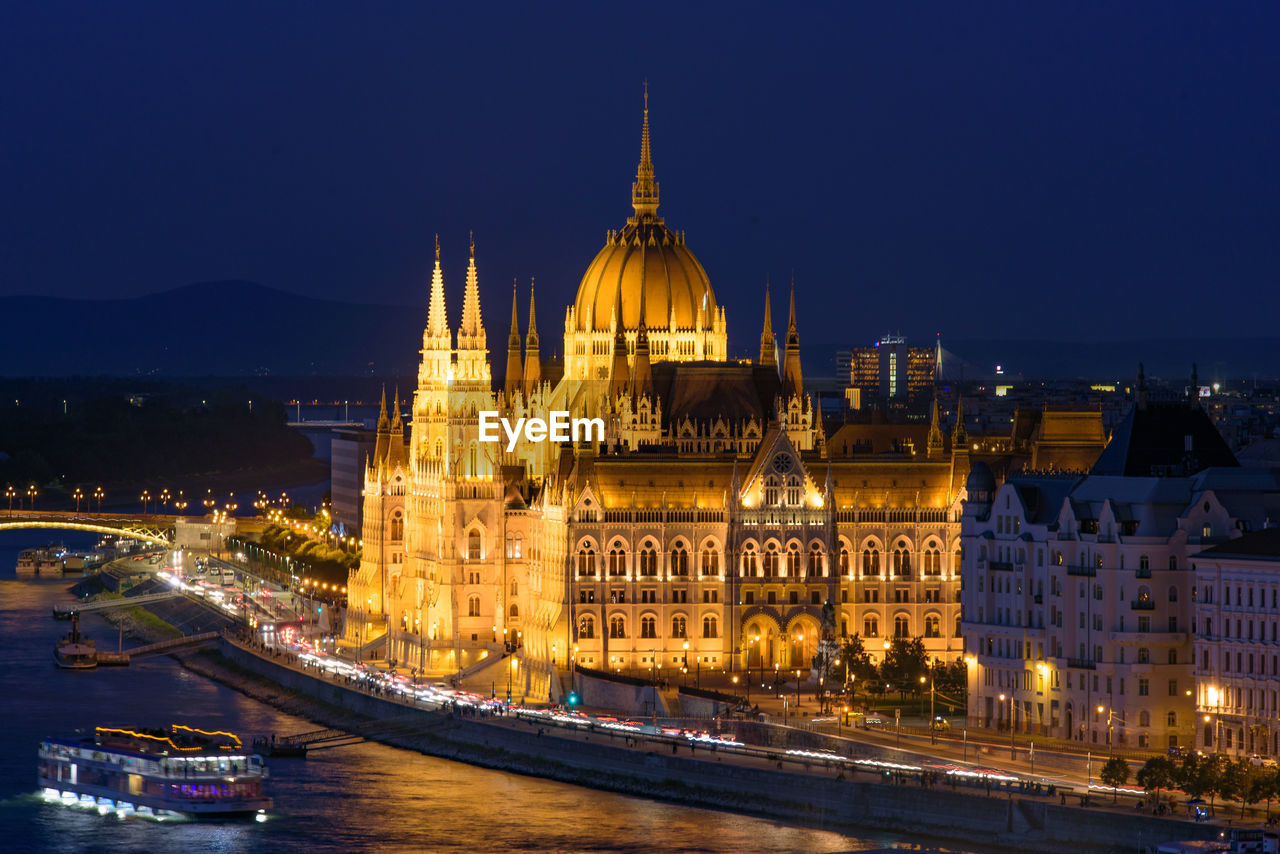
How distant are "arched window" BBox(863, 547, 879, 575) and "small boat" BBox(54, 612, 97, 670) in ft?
147

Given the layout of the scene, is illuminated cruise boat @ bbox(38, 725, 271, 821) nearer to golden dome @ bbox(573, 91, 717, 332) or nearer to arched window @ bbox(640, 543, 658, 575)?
Answer: arched window @ bbox(640, 543, 658, 575)

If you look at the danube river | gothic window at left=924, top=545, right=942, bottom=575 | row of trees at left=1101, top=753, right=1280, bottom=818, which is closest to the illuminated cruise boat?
the danube river

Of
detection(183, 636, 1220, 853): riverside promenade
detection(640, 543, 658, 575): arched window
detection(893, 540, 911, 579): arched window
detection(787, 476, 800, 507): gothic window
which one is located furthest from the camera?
detection(893, 540, 911, 579): arched window

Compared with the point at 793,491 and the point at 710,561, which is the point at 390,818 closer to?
the point at 710,561

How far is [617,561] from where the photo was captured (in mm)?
136500

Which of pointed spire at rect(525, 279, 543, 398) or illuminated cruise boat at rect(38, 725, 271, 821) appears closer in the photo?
illuminated cruise boat at rect(38, 725, 271, 821)

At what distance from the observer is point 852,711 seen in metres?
122

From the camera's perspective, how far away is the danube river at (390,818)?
105 metres

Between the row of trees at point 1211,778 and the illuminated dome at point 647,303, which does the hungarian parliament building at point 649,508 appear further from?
the row of trees at point 1211,778

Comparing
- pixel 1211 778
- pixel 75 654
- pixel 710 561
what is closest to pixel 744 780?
pixel 1211 778

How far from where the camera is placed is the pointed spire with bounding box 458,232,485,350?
511ft

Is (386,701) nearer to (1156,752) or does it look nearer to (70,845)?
(70,845)

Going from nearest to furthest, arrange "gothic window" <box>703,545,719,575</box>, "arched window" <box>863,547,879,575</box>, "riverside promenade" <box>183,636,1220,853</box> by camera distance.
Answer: "riverside promenade" <box>183,636,1220,853</box>
"gothic window" <box>703,545,719,575</box>
"arched window" <box>863,547,879,575</box>

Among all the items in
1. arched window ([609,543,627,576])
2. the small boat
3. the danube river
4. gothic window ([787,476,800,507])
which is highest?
gothic window ([787,476,800,507])
